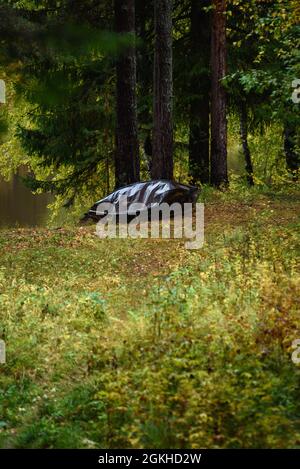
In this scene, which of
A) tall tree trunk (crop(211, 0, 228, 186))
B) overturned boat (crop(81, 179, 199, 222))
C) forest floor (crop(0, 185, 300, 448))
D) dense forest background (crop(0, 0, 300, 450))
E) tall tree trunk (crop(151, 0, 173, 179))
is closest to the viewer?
forest floor (crop(0, 185, 300, 448))

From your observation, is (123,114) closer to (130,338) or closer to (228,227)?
(228,227)

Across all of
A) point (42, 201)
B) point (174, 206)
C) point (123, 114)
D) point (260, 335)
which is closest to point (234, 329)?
point (260, 335)

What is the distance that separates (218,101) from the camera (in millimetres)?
18547

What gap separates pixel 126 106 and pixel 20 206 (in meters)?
30.6

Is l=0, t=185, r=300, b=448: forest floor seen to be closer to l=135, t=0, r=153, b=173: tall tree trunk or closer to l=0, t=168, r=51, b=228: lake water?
l=135, t=0, r=153, b=173: tall tree trunk

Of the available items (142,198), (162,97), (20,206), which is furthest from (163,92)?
(20,206)

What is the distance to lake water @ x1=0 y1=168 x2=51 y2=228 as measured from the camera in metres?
39.2

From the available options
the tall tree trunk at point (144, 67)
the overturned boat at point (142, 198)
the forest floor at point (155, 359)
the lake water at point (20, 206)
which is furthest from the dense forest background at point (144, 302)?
the lake water at point (20, 206)

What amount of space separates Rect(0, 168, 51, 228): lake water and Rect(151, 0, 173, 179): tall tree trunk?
19557 mm

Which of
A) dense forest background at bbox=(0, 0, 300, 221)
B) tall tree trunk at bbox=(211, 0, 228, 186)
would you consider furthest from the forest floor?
tall tree trunk at bbox=(211, 0, 228, 186)

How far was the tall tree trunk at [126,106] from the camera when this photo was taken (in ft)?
54.5

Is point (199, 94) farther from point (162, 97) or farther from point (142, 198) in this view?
point (142, 198)

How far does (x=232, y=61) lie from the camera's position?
20.7 meters

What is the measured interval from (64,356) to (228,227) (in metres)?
7.36
